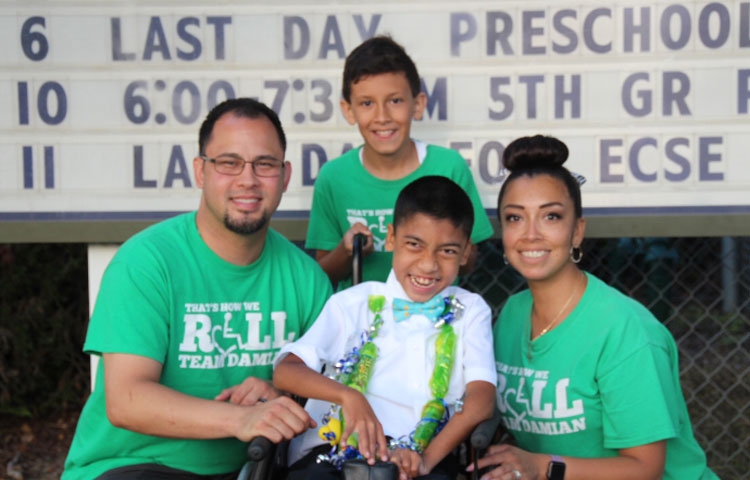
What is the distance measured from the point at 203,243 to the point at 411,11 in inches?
77.9

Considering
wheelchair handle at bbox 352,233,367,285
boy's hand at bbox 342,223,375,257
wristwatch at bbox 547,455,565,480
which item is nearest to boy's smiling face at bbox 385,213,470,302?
wheelchair handle at bbox 352,233,367,285

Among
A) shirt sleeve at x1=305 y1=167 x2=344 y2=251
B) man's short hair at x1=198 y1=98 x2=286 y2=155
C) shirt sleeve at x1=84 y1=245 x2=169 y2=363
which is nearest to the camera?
shirt sleeve at x1=84 y1=245 x2=169 y2=363

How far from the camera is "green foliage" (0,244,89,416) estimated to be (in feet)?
19.6

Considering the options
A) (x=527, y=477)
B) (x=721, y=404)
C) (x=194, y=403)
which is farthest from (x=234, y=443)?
(x=721, y=404)

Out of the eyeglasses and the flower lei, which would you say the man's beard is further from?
the flower lei

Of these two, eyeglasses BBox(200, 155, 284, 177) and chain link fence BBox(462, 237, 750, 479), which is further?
chain link fence BBox(462, 237, 750, 479)

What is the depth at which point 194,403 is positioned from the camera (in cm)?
274

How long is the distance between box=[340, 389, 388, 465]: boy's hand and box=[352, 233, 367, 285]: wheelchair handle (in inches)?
30.5

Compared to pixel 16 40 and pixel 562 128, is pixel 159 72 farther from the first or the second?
pixel 562 128

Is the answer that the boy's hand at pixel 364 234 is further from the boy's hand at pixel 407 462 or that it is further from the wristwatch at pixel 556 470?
the wristwatch at pixel 556 470

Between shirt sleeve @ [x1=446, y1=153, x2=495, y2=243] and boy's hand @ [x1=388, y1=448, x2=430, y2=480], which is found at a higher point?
shirt sleeve @ [x1=446, y1=153, x2=495, y2=243]

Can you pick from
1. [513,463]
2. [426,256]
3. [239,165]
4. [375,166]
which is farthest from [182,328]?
[375,166]

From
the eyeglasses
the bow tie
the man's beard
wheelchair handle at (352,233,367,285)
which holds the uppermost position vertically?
the eyeglasses

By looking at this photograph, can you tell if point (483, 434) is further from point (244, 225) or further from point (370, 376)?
point (244, 225)
